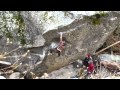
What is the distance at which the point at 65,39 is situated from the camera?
3268mm

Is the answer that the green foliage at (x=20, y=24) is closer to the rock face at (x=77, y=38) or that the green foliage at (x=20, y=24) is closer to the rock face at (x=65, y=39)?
the rock face at (x=65, y=39)

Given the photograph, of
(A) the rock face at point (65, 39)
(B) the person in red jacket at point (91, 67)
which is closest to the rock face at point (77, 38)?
(A) the rock face at point (65, 39)

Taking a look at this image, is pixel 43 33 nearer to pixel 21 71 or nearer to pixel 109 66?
pixel 21 71

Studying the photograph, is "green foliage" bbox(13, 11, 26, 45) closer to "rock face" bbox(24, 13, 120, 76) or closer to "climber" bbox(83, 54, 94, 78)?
"rock face" bbox(24, 13, 120, 76)

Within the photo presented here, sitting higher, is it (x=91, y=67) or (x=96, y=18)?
(x=96, y=18)

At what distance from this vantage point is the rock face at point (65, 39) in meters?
3.26

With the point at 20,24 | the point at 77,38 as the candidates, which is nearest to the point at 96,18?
the point at 77,38

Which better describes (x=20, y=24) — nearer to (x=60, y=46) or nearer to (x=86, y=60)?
(x=60, y=46)

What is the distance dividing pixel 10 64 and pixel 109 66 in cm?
93

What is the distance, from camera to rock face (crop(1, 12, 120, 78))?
3.26 meters

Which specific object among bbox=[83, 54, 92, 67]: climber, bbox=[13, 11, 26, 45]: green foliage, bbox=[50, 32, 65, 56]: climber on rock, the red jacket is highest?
bbox=[13, 11, 26, 45]: green foliage

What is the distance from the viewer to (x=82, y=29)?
130 inches

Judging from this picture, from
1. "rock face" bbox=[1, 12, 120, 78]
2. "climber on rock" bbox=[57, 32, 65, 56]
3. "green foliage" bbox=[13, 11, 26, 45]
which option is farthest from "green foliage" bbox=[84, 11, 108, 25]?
"green foliage" bbox=[13, 11, 26, 45]

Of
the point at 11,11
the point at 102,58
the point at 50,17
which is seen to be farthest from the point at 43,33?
the point at 102,58
